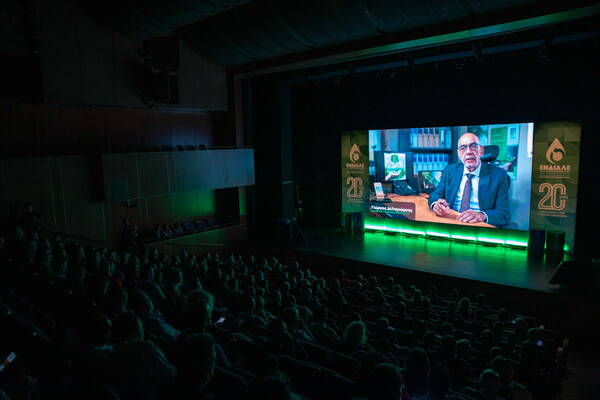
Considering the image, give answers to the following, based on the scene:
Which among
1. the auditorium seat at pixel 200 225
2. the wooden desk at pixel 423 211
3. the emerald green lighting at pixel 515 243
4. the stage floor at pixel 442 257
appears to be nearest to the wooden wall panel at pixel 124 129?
the auditorium seat at pixel 200 225

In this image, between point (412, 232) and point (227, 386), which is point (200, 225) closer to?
point (412, 232)

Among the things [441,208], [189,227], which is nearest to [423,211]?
[441,208]

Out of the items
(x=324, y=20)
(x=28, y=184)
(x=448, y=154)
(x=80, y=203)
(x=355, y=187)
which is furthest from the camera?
(x=355, y=187)

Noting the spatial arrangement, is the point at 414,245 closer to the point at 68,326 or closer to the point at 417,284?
the point at 417,284

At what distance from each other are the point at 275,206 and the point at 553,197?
24.1ft

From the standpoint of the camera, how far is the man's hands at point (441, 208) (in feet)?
35.8

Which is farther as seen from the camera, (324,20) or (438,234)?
(438,234)

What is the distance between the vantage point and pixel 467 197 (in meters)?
10.5

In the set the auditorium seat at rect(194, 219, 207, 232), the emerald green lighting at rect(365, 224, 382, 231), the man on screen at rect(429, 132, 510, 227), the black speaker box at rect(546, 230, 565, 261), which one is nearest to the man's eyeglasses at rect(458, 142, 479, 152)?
the man on screen at rect(429, 132, 510, 227)

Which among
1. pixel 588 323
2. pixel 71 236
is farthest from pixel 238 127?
pixel 588 323

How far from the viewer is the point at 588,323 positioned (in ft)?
22.2

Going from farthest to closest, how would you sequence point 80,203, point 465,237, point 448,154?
point 465,237 → point 448,154 → point 80,203

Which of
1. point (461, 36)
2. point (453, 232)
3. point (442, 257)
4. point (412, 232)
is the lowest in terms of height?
point (442, 257)

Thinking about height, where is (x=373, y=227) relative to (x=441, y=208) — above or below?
below
